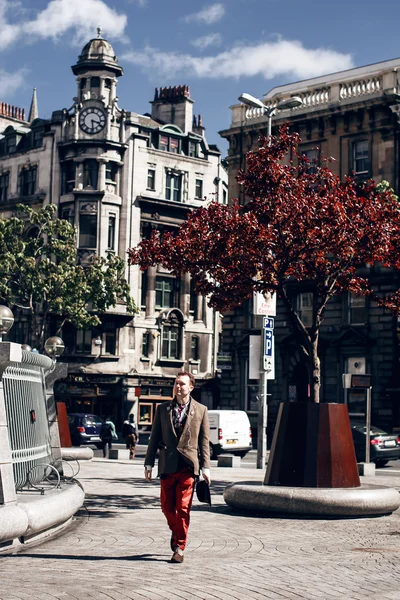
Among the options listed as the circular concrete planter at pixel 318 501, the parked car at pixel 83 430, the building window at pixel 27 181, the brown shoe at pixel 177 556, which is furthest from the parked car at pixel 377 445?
the building window at pixel 27 181

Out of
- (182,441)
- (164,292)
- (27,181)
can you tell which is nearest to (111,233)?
(164,292)

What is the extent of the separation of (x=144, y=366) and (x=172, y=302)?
196 inches

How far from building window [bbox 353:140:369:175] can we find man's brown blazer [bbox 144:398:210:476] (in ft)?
122

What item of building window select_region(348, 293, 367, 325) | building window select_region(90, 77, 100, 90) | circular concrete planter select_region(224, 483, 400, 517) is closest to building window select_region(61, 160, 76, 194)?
building window select_region(90, 77, 100, 90)

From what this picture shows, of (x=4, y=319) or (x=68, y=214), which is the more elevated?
(x=68, y=214)

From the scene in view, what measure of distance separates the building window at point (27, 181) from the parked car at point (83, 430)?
81.7ft

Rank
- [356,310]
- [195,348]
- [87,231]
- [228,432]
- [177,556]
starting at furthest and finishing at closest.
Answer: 1. [195,348]
2. [87,231]
3. [356,310]
4. [228,432]
5. [177,556]

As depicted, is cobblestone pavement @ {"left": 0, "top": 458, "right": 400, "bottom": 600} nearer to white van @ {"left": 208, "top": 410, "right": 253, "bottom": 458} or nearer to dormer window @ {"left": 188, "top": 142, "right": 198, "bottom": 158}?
white van @ {"left": 208, "top": 410, "right": 253, "bottom": 458}

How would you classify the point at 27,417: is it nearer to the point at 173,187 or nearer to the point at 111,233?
the point at 111,233

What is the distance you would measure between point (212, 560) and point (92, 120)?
53.4 metres

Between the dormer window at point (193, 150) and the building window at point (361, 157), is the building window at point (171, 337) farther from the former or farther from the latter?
the building window at point (361, 157)

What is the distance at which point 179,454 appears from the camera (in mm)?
9906

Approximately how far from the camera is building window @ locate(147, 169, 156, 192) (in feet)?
206

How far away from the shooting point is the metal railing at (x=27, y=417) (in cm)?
1221
